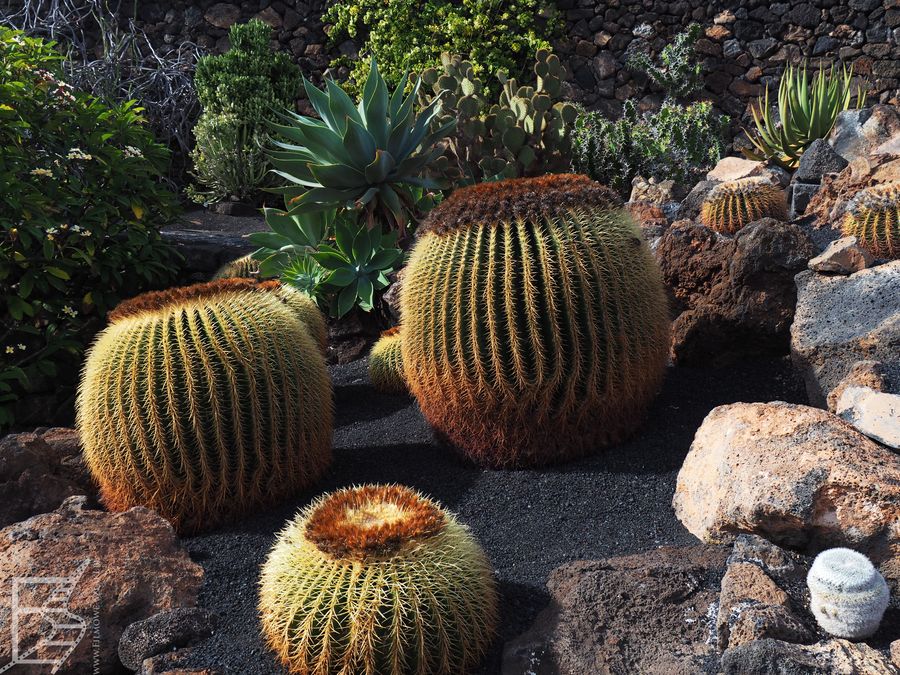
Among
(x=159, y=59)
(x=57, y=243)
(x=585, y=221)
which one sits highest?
(x=159, y=59)

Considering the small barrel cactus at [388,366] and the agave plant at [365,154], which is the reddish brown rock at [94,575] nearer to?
the small barrel cactus at [388,366]

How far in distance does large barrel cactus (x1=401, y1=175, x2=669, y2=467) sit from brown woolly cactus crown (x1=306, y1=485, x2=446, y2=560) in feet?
2.98

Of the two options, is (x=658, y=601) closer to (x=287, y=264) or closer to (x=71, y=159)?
(x=287, y=264)

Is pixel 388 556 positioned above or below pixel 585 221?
below

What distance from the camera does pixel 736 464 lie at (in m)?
2.74

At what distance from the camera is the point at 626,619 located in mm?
2408

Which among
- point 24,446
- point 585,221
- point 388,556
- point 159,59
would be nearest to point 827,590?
point 388,556

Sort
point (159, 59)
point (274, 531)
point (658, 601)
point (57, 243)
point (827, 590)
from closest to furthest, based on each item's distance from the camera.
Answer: point (827, 590) → point (658, 601) → point (274, 531) → point (57, 243) → point (159, 59)

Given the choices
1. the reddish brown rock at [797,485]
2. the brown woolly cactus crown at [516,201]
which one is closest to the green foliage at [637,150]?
the brown woolly cactus crown at [516,201]

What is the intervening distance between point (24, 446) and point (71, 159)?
2.79 meters

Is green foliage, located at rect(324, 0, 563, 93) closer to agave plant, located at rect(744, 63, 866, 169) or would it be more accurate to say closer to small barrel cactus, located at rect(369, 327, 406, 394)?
agave plant, located at rect(744, 63, 866, 169)

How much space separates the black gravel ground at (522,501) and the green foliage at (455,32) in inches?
257

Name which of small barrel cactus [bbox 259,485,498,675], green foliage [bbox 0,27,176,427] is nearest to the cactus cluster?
green foliage [bbox 0,27,176,427]

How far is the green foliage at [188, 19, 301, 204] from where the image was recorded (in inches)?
366
